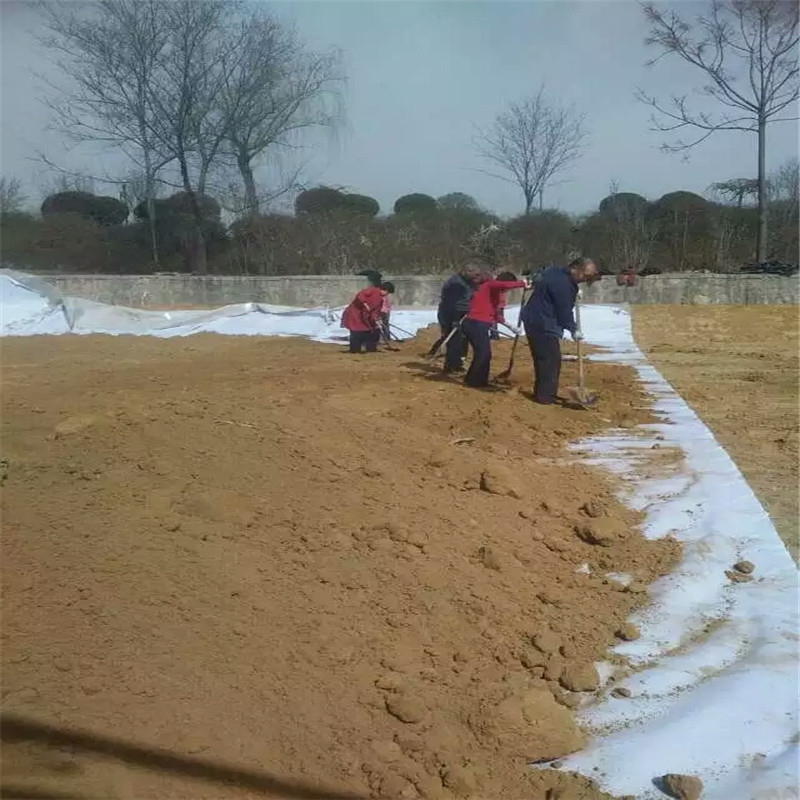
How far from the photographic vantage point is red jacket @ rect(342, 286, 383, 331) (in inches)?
546

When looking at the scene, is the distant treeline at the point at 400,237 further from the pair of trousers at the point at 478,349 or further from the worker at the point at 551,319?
the worker at the point at 551,319

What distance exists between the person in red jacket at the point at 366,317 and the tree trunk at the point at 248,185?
35.1 ft

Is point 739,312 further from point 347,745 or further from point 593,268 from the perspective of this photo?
point 347,745

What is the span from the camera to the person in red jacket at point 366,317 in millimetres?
13875

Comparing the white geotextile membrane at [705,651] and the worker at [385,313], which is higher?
the worker at [385,313]

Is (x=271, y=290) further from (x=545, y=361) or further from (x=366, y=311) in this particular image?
(x=545, y=361)

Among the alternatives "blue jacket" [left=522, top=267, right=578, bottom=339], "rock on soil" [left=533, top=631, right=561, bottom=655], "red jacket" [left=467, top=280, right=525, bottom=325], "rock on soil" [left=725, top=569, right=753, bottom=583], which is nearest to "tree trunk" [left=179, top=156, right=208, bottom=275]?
"red jacket" [left=467, top=280, right=525, bottom=325]

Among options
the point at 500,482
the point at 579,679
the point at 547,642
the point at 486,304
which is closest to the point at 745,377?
the point at 486,304

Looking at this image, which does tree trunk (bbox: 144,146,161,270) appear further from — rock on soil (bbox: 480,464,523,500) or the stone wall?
rock on soil (bbox: 480,464,523,500)

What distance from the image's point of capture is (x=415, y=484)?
18.7 feet

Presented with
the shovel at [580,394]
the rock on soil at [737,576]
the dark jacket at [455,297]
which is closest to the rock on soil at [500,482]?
the rock on soil at [737,576]

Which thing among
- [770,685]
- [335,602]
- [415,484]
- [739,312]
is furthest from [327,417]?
[739,312]

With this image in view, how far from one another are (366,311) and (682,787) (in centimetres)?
1117

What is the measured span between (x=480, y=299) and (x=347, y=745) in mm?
7555
